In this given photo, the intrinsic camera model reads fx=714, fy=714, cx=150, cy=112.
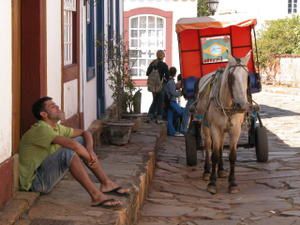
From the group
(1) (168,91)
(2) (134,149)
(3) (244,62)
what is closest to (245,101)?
(3) (244,62)

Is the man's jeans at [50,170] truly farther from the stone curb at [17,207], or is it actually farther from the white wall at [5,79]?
the white wall at [5,79]

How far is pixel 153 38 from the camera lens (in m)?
32.9

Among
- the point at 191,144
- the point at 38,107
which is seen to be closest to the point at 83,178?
the point at 38,107

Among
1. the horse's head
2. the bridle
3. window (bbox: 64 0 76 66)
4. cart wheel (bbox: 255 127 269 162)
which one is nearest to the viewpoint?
the horse's head

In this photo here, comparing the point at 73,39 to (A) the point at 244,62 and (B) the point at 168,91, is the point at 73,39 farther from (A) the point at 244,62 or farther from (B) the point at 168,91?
(B) the point at 168,91

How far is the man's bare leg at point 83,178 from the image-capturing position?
6680 millimetres

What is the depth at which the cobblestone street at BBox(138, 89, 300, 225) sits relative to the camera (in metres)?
8.15

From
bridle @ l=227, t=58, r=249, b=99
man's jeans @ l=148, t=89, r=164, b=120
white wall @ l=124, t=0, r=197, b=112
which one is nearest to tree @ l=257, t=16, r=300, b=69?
white wall @ l=124, t=0, r=197, b=112

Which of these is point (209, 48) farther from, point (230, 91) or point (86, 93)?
point (230, 91)

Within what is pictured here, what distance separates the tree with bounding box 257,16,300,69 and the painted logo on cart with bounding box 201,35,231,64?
66.1 feet

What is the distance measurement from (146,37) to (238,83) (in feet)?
79.8

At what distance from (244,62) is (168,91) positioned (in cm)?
644

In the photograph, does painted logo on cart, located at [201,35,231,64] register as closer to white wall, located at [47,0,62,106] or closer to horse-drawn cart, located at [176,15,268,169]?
horse-drawn cart, located at [176,15,268,169]

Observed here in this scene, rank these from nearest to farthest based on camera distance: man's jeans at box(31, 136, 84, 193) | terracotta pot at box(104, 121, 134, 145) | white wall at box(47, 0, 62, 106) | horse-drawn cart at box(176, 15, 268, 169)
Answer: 1. man's jeans at box(31, 136, 84, 193)
2. white wall at box(47, 0, 62, 106)
3. terracotta pot at box(104, 121, 134, 145)
4. horse-drawn cart at box(176, 15, 268, 169)
